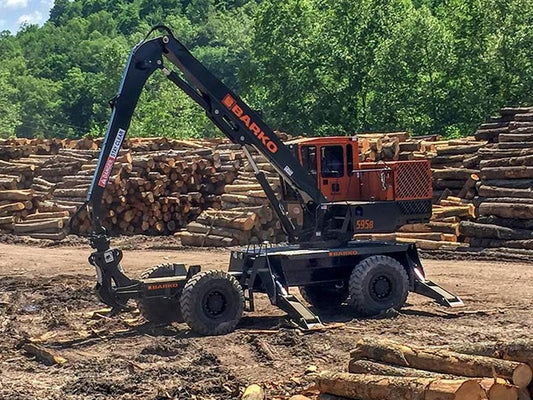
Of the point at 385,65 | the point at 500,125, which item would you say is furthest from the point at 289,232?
the point at 385,65

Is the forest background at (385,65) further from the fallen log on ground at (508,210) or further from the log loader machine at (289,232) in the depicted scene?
the log loader machine at (289,232)

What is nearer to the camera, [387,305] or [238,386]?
[238,386]

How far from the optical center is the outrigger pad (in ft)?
48.9

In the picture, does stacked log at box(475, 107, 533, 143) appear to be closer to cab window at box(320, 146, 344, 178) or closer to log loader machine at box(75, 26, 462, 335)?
log loader machine at box(75, 26, 462, 335)

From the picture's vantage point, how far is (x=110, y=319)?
1484cm

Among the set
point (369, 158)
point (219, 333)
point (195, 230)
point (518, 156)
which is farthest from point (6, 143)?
point (219, 333)

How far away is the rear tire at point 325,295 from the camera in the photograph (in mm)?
15625

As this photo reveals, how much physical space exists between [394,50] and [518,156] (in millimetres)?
16889

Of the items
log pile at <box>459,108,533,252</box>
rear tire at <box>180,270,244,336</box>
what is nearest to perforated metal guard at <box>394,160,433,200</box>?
rear tire at <box>180,270,244,336</box>

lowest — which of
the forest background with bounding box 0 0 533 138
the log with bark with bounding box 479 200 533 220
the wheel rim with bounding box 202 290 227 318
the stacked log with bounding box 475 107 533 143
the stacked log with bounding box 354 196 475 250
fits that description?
the wheel rim with bounding box 202 290 227 318

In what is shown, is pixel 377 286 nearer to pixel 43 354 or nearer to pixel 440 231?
pixel 43 354

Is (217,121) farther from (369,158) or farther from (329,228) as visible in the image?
(369,158)

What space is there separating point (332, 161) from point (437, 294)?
289cm

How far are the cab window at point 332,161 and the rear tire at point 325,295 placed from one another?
1.99 meters
